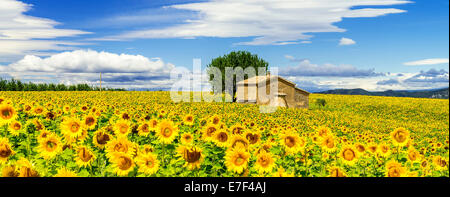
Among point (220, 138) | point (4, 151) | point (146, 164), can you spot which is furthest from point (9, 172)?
point (220, 138)

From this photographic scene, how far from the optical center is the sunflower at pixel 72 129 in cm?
463

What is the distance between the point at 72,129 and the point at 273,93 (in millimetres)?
31742

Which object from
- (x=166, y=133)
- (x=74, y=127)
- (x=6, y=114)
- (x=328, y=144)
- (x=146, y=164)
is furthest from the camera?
(x=6, y=114)

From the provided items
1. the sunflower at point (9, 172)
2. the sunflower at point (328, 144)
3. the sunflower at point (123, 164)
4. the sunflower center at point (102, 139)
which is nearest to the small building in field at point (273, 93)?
the sunflower at point (328, 144)

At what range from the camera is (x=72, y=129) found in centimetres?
469

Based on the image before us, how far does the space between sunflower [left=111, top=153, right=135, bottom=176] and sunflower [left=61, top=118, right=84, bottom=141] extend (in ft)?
5.12

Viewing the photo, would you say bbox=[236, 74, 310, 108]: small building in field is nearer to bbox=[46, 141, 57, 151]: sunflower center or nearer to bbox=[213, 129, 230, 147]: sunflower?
bbox=[213, 129, 230, 147]: sunflower

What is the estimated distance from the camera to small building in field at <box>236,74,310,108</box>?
35.5 metres

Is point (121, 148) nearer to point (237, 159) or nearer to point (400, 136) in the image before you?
point (237, 159)
